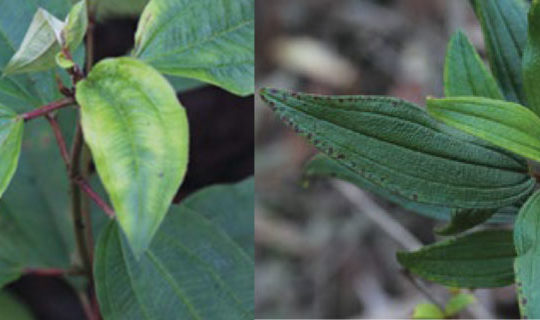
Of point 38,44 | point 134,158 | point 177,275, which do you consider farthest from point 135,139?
point 177,275

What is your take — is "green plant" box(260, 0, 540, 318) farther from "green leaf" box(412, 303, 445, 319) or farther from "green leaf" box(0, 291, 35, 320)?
"green leaf" box(0, 291, 35, 320)

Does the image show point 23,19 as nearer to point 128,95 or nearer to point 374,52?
point 128,95

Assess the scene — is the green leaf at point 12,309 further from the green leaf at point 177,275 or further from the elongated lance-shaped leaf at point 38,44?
the elongated lance-shaped leaf at point 38,44

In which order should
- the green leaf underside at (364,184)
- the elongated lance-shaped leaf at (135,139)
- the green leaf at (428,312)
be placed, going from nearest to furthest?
1. the elongated lance-shaped leaf at (135,139)
2. the green leaf underside at (364,184)
3. the green leaf at (428,312)

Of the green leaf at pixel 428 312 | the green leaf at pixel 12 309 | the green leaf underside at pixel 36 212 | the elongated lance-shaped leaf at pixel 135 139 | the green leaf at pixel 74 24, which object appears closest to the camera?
the elongated lance-shaped leaf at pixel 135 139

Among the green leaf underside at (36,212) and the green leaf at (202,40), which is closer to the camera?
the green leaf at (202,40)

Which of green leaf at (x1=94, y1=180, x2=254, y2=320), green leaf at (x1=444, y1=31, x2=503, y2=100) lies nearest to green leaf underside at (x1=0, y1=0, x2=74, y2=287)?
green leaf at (x1=94, y1=180, x2=254, y2=320)

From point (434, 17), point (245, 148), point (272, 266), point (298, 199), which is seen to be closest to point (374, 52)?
point (434, 17)

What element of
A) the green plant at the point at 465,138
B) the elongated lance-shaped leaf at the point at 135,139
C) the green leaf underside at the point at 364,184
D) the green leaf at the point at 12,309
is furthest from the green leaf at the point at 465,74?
the green leaf at the point at 12,309
